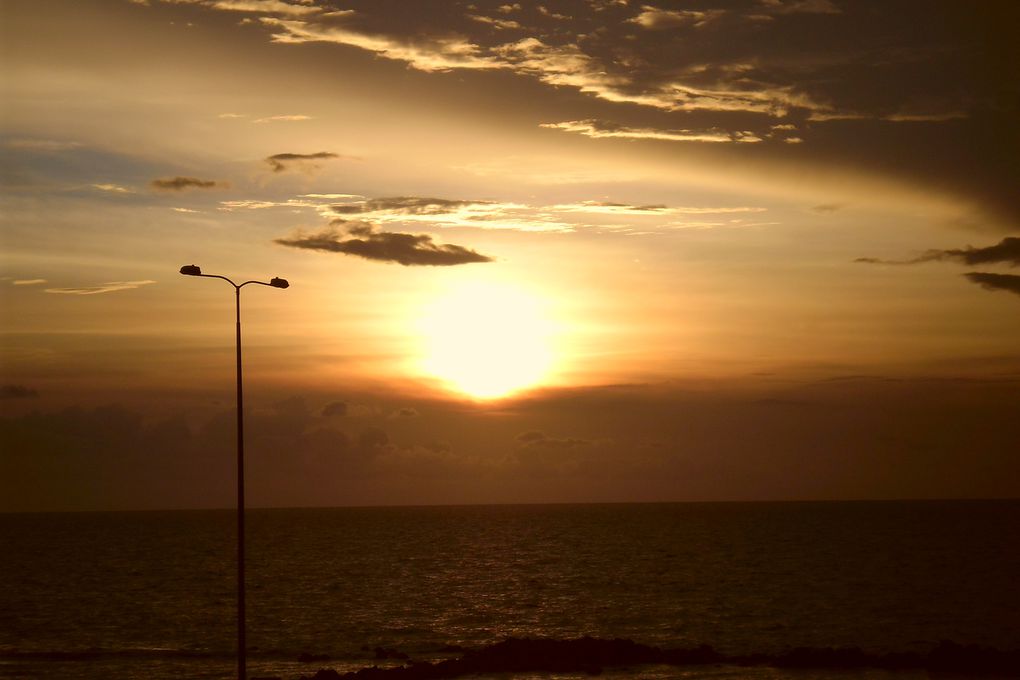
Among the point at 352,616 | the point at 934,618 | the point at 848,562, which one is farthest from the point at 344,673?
the point at 848,562

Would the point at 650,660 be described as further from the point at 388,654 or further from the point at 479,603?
the point at 479,603

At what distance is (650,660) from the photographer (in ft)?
175

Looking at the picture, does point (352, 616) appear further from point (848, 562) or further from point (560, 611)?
point (848, 562)

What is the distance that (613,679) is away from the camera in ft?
157

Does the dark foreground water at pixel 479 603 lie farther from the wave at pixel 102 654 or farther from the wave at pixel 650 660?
the wave at pixel 650 660

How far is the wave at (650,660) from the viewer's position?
50.1 m

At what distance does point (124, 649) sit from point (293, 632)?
10615 millimetres

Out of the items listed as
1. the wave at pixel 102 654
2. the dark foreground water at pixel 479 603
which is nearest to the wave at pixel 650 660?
the dark foreground water at pixel 479 603

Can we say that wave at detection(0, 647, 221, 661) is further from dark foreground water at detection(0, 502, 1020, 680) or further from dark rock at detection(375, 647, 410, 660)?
dark rock at detection(375, 647, 410, 660)

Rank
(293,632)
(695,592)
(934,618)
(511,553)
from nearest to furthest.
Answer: (293,632) < (934,618) < (695,592) < (511,553)

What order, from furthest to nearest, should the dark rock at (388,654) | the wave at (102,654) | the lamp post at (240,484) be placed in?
1. the wave at (102,654)
2. the dark rock at (388,654)
3. the lamp post at (240,484)

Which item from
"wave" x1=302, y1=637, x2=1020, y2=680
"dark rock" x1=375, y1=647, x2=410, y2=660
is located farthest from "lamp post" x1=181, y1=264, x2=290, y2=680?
"dark rock" x1=375, y1=647, x2=410, y2=660

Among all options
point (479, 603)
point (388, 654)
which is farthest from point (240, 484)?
point (479, 603)

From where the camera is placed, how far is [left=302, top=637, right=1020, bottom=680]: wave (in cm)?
5009
